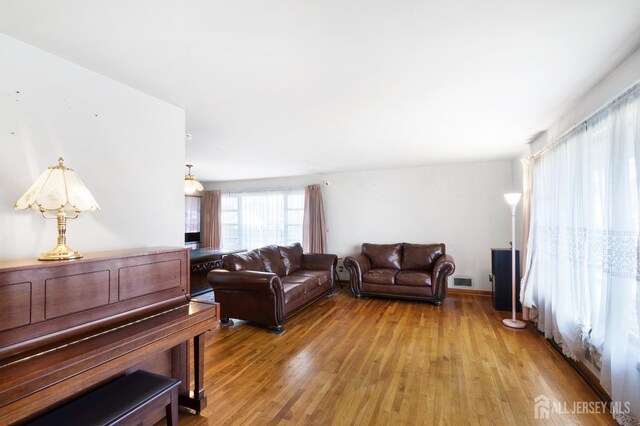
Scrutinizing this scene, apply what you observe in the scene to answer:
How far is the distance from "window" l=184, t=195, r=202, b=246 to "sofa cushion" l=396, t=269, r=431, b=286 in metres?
4.81

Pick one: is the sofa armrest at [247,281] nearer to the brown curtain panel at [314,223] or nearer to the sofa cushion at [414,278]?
the sofa cushion at [414,278]

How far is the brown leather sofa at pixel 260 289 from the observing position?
3.28 m

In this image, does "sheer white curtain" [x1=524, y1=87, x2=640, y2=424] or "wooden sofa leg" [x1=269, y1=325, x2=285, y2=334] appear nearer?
"sheer white curtain" [x1=524, y1=87, x2=640, y2=424]

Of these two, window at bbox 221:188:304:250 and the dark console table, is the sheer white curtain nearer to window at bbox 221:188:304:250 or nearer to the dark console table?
window at bbox 221:188:304:250

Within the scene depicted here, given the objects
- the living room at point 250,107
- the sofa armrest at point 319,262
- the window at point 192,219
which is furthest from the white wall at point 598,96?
the window at point 192,219

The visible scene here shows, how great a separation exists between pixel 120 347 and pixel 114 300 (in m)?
0.37

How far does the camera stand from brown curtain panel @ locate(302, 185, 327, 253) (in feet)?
19.3

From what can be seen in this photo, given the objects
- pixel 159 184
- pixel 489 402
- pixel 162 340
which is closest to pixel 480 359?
pixel 489 402

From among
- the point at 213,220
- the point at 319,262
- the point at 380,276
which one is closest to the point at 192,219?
the point at 213,220

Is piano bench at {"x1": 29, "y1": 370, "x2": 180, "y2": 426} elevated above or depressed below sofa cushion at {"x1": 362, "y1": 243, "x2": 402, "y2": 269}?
below

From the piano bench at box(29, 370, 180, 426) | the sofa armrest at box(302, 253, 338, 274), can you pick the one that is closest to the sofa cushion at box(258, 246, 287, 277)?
the sofa armrest at box(302, 253, 338, 274)

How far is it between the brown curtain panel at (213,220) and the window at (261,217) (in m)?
0.11

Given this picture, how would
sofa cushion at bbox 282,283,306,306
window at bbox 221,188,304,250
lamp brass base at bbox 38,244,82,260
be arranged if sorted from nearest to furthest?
lamp brass base at bbox 38,244,82,260 < sofa cushion at bbox 282,283,306,306 < window at bbox 221,188,304,250

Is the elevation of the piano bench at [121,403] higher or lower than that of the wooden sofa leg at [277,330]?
higher
